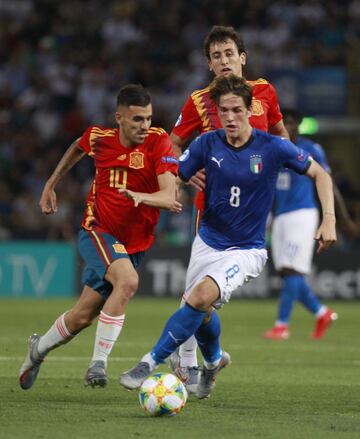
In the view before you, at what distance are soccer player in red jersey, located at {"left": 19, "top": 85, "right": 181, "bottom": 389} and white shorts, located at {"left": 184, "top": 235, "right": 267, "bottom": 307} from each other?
0.41 meters

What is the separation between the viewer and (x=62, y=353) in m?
11.0

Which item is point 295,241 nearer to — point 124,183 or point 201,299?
point 124,183

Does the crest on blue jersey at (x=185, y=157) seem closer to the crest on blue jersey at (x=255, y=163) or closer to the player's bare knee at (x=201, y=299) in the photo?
the crest on blue jersey at (x=255, y=163)

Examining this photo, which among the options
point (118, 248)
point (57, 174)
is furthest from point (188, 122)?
point (118, 248)

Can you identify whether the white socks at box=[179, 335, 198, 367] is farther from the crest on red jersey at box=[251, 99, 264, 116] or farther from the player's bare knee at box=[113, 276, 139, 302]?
the crest on red jersey at box=[251, 99, 264, 116]

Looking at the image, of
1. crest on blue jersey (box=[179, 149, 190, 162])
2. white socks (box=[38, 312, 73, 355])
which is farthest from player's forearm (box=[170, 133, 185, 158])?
white socks (box=[38, 312, 73, 355])

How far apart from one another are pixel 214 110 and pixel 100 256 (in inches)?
51.6

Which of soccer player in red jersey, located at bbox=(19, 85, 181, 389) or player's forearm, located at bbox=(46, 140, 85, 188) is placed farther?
player's forearm, located at bbox=(46, 140, 85, 188)

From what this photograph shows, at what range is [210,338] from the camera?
26.4 ft

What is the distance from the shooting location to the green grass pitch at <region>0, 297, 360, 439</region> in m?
6.31

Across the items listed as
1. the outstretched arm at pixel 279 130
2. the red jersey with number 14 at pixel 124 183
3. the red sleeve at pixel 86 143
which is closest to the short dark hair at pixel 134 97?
the red jersey with number 14 at pixel 124 183

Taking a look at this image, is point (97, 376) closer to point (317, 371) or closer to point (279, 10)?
point (317, 371)

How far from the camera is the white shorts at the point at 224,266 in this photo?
23.9 feet

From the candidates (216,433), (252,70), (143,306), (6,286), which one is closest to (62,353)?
(216,433)
